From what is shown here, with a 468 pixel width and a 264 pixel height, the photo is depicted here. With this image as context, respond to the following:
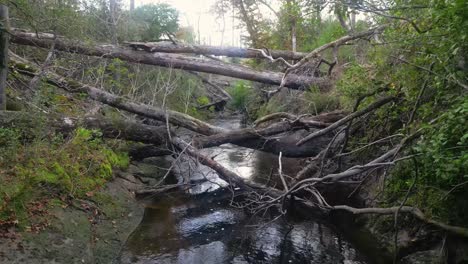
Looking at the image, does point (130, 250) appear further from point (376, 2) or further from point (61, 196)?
point (376, 2)

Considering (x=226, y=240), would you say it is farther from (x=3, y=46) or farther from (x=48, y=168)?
(x=3, y=46)

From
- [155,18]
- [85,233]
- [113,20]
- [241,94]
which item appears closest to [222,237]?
[85,233]

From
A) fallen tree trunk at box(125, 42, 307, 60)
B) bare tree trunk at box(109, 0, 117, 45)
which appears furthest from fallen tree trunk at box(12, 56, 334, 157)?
bare tree trunk at box(109, 0, 117, 45)

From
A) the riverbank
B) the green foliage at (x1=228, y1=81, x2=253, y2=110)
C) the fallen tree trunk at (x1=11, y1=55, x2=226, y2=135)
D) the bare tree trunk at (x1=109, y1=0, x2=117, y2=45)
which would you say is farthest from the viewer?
the green foliage at (x1=228, y1=81, x2=253, y2=110)

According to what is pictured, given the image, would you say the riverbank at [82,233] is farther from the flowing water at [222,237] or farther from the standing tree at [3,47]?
the standing tree at [3,47]

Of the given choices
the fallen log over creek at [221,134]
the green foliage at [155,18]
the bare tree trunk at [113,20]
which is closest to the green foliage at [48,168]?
the fallen log over creek at [221,134]

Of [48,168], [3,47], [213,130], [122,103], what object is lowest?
[48,168]

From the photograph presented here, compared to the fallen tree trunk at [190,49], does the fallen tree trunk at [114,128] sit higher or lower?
lower

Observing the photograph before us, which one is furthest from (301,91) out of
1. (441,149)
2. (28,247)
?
(28,247)

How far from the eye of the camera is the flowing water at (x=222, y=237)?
5.32m

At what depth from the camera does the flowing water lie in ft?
17.5

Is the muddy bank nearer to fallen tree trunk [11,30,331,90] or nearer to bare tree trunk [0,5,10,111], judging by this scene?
bare tree trunk [0,5,10,111]

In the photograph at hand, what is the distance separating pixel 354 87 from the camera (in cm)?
688

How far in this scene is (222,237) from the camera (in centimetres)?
606
